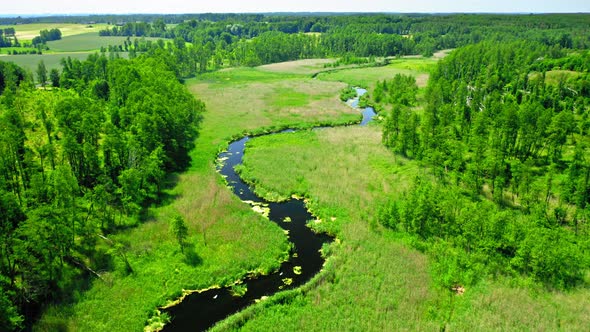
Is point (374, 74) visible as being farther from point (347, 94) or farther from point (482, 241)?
point (482, 241)

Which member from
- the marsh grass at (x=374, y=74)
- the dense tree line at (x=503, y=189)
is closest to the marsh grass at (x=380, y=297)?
the dense tree line at (x=503, y=189)

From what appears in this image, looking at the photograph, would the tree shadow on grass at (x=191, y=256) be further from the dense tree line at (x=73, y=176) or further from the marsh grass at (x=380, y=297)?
the marsh grass at (x=380, y=297)

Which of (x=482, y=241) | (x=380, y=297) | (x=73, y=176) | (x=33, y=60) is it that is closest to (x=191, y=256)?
(x=73, y=176)

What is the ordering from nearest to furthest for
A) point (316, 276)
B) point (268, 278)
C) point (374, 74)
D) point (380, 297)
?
point (380, 297)
point (316, 276)
point (268, 278)
point (374, 74)

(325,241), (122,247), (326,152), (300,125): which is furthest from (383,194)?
(300,125)

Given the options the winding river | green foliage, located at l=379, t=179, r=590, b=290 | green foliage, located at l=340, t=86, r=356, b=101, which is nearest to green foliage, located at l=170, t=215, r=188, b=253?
the winding river

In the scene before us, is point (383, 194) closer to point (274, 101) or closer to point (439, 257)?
point (439, 257)
